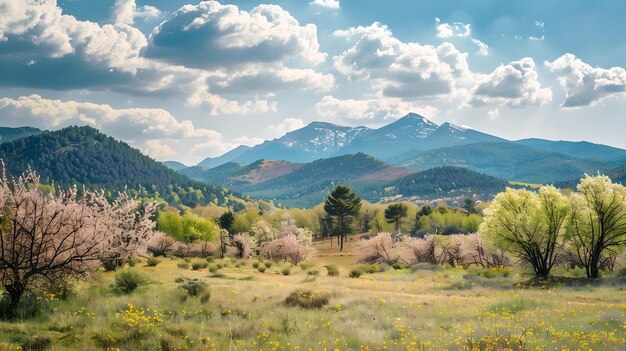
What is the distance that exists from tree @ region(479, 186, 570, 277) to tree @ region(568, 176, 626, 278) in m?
1.09

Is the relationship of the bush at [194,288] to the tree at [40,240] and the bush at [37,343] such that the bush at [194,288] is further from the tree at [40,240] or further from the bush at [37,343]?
the bush at [37,343]

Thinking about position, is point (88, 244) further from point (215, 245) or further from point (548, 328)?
point (215, 245)

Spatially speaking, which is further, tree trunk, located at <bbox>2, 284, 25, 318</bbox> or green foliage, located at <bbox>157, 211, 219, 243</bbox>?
green foliage, located at <bbox>157, 211, 219, 243</bbox>

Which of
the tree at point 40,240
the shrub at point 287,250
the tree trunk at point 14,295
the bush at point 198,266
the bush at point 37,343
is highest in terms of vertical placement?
the tree at point 40,240

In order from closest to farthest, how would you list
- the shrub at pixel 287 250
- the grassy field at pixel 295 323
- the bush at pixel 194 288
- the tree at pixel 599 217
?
1. the grassy field at pixel 295 323
2. the bush at pixel 194 288
3. the tree at pixel 599 217
4. the shrub at pixel 287 250

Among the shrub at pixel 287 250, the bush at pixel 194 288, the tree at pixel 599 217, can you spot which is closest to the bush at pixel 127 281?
the bush at pixel 194 288

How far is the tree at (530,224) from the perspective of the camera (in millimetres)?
38031

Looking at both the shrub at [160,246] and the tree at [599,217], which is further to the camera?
the shrub at [160,246]

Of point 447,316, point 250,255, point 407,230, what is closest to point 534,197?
point 447,316

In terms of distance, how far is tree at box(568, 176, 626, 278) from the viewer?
121ft

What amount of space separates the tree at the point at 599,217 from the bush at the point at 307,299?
2802 cm

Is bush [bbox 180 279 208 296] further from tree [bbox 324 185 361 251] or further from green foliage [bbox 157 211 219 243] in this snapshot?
tree [bbox 324 185 361 251]

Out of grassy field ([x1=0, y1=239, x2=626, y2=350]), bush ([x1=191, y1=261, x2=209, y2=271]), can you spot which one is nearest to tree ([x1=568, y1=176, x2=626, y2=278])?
grassy field ([x1=0, y1=239, x2=626, y2=350])

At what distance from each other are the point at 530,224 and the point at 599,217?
584 centimetres
